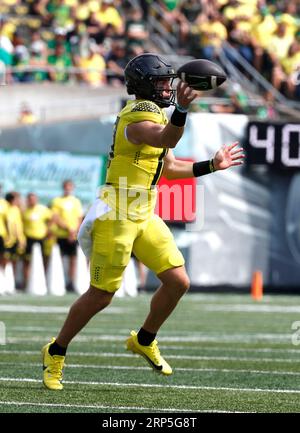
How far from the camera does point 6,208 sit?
1817cm

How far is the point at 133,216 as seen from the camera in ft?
23.5

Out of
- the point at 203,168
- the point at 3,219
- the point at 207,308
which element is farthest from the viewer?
the point at 3,219

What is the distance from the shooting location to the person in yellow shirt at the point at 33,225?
18.5 m

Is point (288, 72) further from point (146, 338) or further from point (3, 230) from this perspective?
point (146, 338)

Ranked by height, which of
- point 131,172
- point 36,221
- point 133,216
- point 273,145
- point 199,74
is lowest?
point 36,221

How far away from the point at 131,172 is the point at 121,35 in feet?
46.1

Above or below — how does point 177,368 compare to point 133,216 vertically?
below

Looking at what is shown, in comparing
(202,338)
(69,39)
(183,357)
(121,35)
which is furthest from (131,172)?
(121,35)

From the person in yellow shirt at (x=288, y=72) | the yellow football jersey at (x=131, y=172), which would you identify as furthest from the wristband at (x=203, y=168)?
the person in yellow shirt at (x=288, y=72)

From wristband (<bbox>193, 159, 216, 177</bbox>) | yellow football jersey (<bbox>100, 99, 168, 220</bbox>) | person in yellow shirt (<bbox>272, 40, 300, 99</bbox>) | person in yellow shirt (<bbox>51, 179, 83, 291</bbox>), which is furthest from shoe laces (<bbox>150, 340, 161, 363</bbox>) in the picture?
person in yellow shirt (<bbox>272, 40, 300, 99</bbox>)

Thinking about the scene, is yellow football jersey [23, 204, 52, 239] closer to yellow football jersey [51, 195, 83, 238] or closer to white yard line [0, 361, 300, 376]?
yellow football jersey [51, 195, 83, 238]

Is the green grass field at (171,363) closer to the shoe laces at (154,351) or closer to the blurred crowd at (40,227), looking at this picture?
the shoe laces at (154,351)
